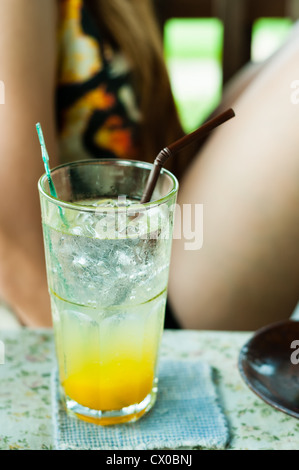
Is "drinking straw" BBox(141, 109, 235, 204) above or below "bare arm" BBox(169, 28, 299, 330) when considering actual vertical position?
above

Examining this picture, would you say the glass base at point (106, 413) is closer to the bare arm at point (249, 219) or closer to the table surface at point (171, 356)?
the table surface at point (171, 356)

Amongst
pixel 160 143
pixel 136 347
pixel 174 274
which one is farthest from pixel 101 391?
pixel 160 143

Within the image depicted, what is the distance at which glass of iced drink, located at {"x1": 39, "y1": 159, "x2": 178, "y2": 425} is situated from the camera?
58cm

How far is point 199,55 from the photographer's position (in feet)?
13.0

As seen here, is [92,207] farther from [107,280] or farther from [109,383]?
[109,383]

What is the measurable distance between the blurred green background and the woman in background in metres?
2.15

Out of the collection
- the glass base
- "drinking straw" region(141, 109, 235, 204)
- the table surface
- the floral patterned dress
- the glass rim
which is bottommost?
the table surface

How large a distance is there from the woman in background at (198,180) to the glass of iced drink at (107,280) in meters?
0.44

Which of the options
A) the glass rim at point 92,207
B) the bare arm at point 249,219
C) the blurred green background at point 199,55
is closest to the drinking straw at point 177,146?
A: the glass rim at point 92,207

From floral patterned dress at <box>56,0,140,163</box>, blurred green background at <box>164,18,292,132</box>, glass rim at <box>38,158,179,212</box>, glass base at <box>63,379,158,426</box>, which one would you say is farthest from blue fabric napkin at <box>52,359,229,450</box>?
blurred green background at <box>164,18,292,132</box>

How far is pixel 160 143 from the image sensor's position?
4.76 feet

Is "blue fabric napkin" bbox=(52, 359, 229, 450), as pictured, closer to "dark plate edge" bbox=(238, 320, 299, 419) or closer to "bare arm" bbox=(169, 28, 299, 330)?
"dark plate edge" bbox=(238, 320, 299, 419)
